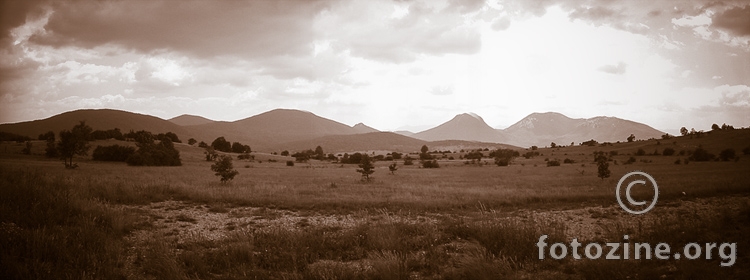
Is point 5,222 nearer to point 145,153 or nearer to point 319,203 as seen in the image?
point 319,203

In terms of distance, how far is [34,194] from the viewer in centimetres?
1128

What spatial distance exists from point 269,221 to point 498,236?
8837 mm

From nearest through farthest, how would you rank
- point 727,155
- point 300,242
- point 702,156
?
point 300,242, point 727,155, point 702,156

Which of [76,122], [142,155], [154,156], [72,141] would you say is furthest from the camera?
[76,122]

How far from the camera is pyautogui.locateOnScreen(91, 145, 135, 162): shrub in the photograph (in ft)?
205

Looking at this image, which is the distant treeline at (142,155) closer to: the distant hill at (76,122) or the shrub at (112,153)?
the shrub at (112,153)

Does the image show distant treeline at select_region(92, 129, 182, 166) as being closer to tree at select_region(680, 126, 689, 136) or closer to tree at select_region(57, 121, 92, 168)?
tree at select_region(57, 121, 92, 168)

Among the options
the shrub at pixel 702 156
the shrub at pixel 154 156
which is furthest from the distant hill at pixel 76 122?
the shrub at pixel 702 156

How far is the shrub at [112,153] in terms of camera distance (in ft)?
205

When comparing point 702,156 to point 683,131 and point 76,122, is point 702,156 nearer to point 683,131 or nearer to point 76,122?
point 683,131

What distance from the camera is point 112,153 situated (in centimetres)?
6334

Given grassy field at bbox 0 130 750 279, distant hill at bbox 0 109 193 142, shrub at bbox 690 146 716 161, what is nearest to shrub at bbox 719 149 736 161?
shrub at bbox 690 146 716 161

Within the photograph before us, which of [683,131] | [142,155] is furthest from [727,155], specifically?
[142,155]

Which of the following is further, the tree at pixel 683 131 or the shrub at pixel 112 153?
the tree at pixel 683 131
